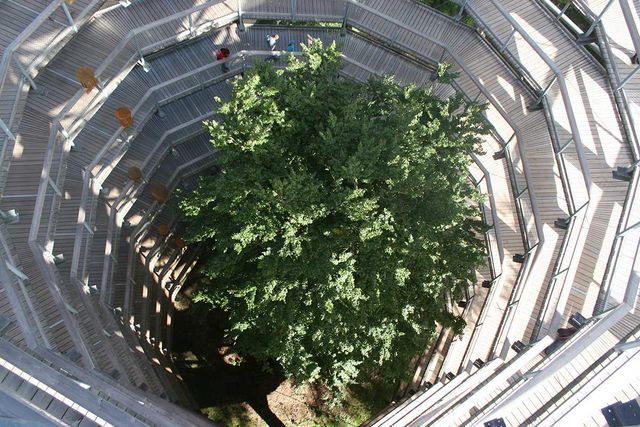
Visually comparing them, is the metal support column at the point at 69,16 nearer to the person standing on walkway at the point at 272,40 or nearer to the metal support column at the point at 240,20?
the metal support column at the point at 240,20

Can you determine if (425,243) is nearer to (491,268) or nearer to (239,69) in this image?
(491,268)

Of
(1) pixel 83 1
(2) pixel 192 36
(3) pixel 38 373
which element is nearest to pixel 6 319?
(3) pixel 38 373

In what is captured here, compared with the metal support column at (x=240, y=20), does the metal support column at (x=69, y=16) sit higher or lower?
lower

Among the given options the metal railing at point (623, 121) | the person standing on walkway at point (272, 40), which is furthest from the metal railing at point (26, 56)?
the metal railing at point (623, 121)

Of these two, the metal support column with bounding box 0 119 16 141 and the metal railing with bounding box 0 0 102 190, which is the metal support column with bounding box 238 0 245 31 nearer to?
the metal railing with bounding box 0 0 102 190

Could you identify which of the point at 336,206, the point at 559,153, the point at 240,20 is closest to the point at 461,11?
the point at 559,153

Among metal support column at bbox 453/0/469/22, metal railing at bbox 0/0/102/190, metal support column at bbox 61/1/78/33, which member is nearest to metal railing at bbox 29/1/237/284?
metal railing at bbox 0/0/102/190

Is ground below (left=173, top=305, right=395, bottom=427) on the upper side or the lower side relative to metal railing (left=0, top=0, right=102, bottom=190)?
lower

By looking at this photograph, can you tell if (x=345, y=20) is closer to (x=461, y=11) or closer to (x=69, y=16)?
(x=461, y=11)
